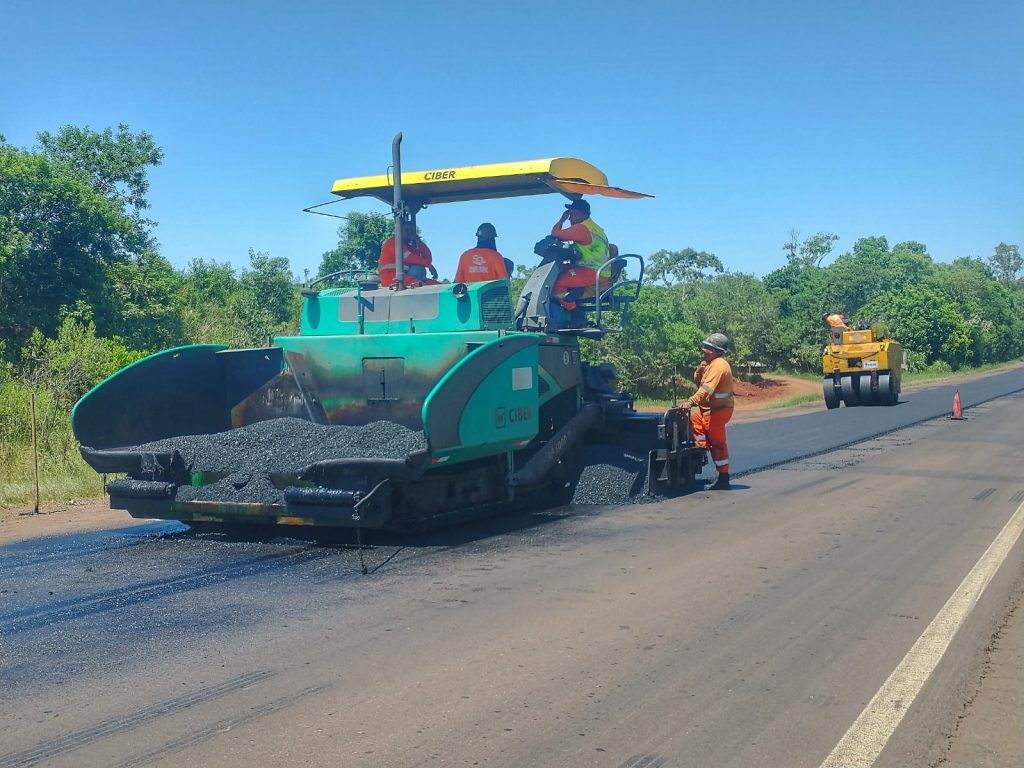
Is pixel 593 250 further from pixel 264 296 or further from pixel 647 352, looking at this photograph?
pixel 264 296

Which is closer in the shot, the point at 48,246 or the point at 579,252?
the point at 579,252

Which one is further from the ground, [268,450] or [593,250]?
[593,250]

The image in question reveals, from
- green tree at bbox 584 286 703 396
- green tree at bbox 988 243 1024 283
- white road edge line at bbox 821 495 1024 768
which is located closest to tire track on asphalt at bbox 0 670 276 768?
white road edge line at bbox 821 495 1024 768

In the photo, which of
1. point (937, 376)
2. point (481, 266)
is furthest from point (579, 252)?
point (937, 376)

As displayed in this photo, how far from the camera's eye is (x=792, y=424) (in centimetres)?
1953

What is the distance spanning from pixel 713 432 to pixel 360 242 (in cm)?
1018

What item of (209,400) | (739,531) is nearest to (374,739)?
(739,531)

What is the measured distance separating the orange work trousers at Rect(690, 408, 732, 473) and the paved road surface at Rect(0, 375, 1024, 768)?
6.00ft

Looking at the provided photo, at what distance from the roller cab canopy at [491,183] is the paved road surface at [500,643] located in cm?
307

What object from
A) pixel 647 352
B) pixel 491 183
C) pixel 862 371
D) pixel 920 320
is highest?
pixel 491 183

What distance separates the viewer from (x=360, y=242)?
725 inches

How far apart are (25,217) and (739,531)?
49.5 feet

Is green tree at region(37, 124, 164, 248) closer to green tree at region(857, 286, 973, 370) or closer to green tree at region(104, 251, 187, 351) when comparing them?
green tree at region(104, 251, 187, 351)

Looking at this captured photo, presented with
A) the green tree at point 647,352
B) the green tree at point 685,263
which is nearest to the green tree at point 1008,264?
the green tree at point 685,263
